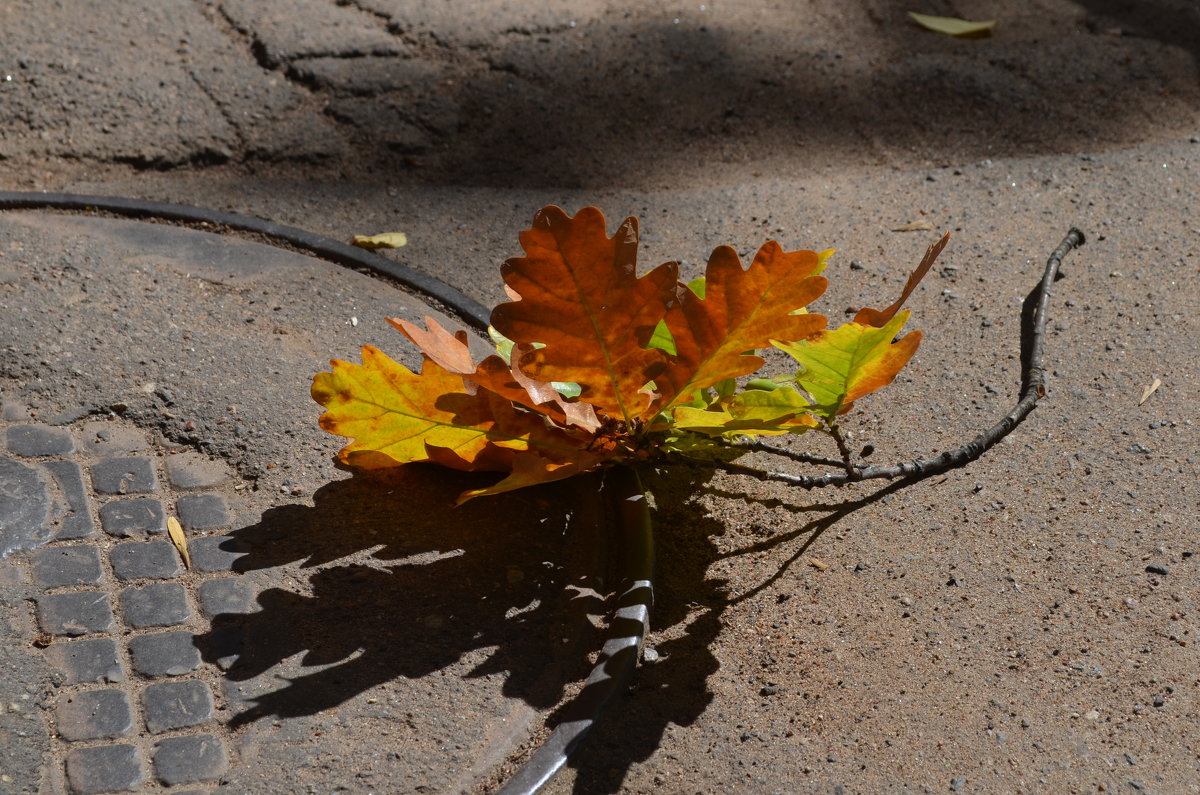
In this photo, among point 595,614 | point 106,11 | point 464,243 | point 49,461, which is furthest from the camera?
point 106,11

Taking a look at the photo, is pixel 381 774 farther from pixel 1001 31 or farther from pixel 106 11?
pixel 1001 31

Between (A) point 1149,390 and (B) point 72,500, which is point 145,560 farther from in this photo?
(A) point 1149,390

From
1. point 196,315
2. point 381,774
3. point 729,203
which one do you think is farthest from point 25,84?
point 381,774

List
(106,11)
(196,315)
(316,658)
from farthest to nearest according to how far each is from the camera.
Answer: (106,11)
(196,315)
(316,658)

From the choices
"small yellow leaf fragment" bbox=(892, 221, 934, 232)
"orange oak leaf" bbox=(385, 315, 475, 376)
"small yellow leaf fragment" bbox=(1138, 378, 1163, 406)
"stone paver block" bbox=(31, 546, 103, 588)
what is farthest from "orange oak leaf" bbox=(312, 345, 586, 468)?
"small yellow leaf fragment" bbox=(892, 221, 934, 232)

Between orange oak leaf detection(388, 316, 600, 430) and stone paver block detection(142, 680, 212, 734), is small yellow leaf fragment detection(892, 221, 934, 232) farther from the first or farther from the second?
stone paver block detection(142, 680, 212, 734)

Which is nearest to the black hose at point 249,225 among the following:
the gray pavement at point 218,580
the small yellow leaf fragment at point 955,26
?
the gray pavement at point 218,580

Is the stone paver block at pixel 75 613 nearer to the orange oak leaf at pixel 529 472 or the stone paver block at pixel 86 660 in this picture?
the stone paver block at pixel 86 660

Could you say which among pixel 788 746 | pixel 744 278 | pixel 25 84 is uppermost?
pixel 744 278
